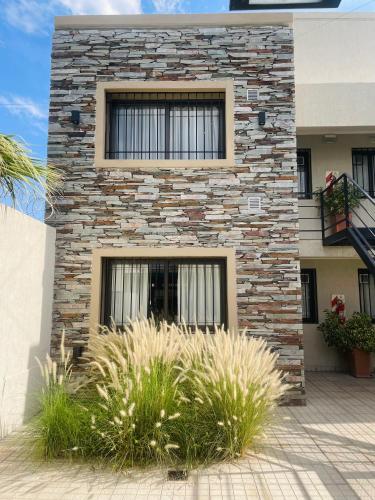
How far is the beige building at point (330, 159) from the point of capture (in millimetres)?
9828

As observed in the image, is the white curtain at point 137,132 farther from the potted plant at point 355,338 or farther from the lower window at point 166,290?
the potted plant at point 355,338

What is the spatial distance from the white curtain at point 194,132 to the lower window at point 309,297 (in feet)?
14.8

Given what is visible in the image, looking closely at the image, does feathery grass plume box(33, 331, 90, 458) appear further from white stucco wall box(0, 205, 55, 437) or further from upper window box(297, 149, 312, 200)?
upper window box(297, 149, 312, 200)

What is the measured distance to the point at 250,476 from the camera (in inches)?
158

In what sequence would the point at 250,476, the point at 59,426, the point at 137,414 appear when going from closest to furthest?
the point at 250,476 < the point at 137,414 < the point at 59,426

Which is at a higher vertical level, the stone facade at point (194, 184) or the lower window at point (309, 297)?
the stone facade at point (194, 184)

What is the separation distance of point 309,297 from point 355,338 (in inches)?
64.6

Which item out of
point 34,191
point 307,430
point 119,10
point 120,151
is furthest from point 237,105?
point 307,430

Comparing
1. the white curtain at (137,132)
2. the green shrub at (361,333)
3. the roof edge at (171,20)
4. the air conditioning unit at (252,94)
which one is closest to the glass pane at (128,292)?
the white curtain at (137,132)

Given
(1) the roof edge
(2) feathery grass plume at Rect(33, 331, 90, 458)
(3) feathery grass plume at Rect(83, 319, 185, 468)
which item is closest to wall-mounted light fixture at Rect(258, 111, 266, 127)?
(1) the roof edge

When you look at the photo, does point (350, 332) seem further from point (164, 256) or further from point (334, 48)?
point (334, 48)

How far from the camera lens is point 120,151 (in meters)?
7.67

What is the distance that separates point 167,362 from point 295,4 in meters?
7.97

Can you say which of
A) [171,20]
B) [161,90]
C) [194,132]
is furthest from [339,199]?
[171,20]
